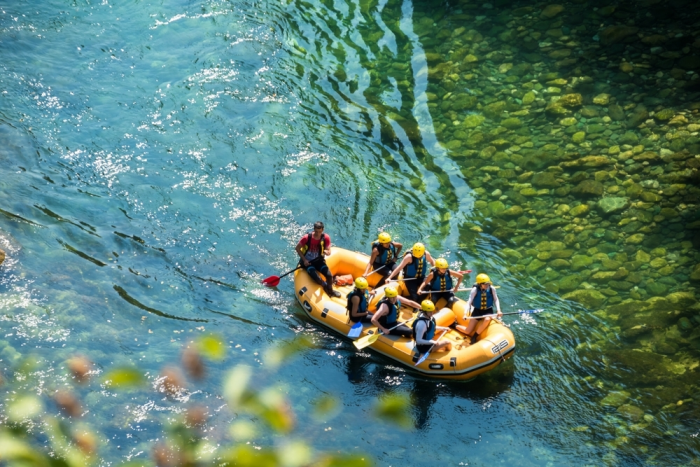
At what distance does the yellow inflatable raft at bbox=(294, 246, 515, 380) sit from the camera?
10742mm

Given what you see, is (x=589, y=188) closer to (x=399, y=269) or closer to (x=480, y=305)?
(x=480, y=305)

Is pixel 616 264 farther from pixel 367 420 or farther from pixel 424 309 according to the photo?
pixel 367 420

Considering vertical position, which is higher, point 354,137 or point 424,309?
point 354,137

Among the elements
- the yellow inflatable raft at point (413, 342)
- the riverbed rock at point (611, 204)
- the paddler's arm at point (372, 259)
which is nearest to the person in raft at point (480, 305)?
the yellow inflatable raft at point (413, 342)

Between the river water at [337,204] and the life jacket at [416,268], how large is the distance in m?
1.34

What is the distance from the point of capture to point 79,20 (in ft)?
60.4

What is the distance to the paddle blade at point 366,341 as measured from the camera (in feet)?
36.1

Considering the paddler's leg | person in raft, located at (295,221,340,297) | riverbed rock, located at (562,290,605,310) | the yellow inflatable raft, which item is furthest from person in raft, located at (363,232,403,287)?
riverbed rock, located at (562,290,605,310)

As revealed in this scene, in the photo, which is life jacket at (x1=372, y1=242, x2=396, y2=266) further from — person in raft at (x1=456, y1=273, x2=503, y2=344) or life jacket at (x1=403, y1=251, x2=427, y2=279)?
person in raft at (x1=456, y1=273, x2=503, y2=344)

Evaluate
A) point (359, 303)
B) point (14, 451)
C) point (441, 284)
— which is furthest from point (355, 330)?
point (14, 451)

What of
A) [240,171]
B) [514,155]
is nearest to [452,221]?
[514,155]

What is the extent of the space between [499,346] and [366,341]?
207cm

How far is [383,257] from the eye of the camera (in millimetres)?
12273

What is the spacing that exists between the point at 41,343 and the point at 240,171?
5570mm
